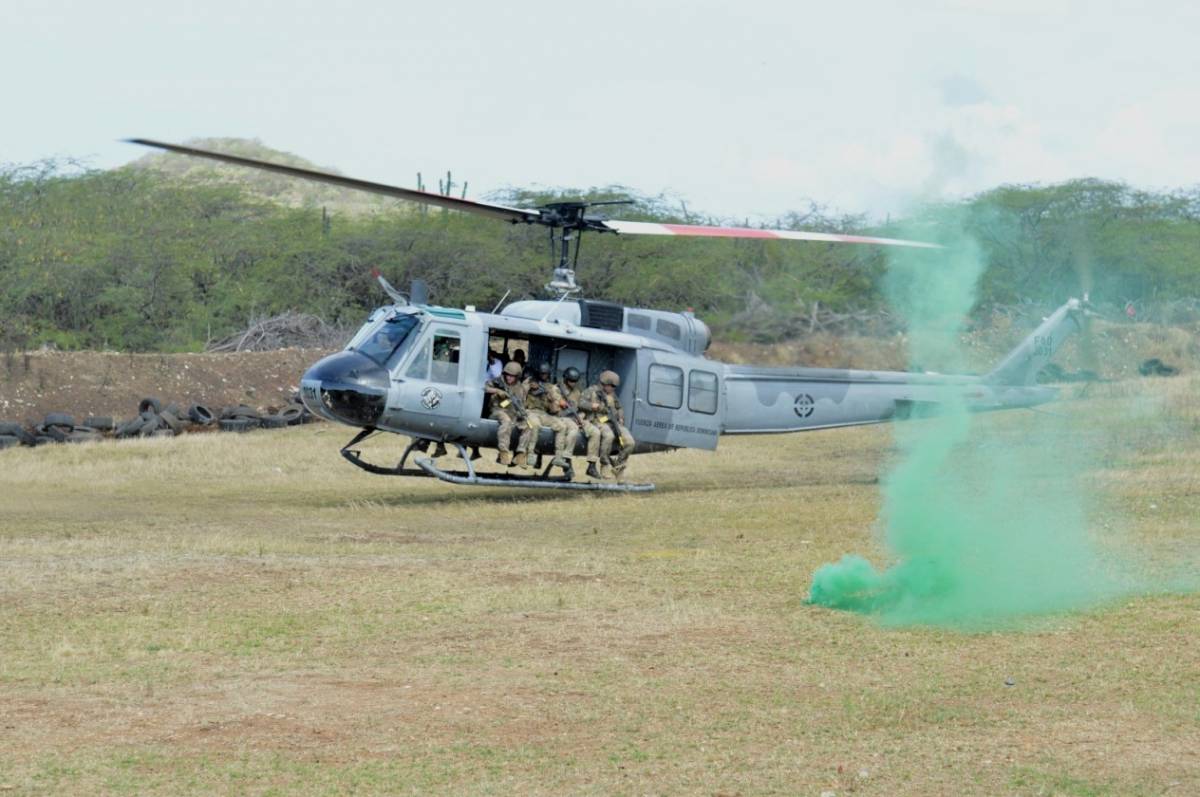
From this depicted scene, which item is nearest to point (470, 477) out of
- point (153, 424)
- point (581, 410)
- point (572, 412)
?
point (572, 412)

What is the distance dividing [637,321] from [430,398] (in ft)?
11.3

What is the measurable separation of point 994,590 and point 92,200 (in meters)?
41.7

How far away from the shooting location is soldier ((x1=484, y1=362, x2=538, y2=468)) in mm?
18359

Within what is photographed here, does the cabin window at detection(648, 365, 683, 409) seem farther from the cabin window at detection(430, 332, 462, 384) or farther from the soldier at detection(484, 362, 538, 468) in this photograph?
the cabin window at detection(430, 332, 462, 384)

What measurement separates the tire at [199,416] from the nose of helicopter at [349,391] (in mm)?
10918

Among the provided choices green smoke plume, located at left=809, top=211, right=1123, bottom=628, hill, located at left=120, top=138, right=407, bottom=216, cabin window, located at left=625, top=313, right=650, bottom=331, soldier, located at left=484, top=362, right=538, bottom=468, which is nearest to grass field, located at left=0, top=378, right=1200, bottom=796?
green smoke plume, located at left=809, top=211, right=1123, bottom=628

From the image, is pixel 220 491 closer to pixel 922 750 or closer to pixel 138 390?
pixel 138 390

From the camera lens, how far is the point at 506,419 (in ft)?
60.2

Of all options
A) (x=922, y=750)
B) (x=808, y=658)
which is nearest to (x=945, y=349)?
(x=808, y=658)

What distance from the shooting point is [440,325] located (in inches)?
710

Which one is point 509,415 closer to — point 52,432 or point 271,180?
point 52,432

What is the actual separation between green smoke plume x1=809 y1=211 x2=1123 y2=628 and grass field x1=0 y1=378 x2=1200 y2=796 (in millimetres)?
401

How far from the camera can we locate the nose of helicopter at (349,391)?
57.1 feet

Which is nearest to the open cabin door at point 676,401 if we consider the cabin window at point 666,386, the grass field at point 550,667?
the cabin window at point 666,386
